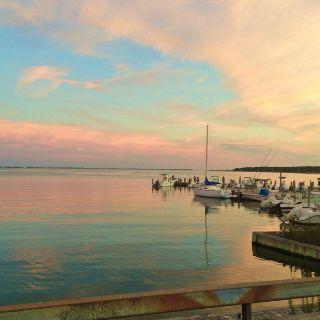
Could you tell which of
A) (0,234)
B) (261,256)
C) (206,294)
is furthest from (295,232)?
(206,294)

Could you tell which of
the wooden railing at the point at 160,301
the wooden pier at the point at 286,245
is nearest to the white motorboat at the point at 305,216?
the wooden pier at the point at 286,245

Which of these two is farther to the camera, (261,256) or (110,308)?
(261,256)

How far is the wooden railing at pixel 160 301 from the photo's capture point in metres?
4.30

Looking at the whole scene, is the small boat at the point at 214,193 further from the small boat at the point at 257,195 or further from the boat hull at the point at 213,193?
the small boat at the point at 257,195

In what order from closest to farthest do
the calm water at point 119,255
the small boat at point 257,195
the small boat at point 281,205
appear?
the calm water at point 119,255 → the small boat at point 281,205 → the small boat at point 257,195

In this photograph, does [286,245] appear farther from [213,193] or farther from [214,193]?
[213,193]

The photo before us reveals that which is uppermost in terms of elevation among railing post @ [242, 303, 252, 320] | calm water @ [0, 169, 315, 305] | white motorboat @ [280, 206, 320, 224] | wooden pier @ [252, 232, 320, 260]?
railing post @ [242, 303, 252, 320]

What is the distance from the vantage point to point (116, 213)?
4531cm

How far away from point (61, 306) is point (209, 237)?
1059 inches

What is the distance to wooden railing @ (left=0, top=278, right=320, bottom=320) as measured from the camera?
430 centimetres

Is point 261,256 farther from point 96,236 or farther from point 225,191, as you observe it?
point 225,191

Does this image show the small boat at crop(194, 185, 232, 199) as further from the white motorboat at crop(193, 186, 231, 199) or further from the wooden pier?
the wooden pier

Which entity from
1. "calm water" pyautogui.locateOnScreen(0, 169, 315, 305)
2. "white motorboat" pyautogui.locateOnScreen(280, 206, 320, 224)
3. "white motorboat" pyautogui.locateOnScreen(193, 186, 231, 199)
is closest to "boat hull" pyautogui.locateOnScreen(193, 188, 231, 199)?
"white motorboat" pyautogui.locateOnScreen(193, 186, 231, 199)

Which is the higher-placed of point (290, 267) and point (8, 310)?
point (8, 310)
